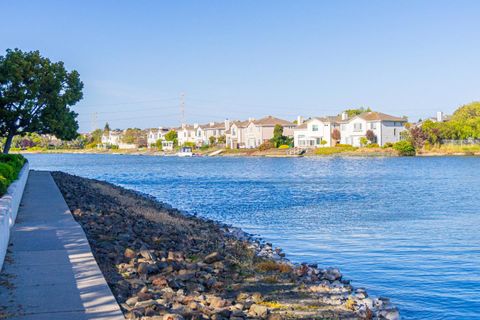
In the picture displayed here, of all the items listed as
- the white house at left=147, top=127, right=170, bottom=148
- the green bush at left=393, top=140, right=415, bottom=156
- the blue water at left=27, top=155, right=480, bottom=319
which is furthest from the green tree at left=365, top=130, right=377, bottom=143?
the white house at left=147, top=127, right=170, bottom=148

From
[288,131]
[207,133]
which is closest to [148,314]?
[288,131]

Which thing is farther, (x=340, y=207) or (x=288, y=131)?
(x=288, y=131)

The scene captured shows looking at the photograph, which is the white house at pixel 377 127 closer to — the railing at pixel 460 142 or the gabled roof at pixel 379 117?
the gabled roof at pixel 379 117

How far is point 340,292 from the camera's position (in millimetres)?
12844

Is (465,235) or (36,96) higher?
(36,96)

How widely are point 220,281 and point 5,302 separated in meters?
4.68

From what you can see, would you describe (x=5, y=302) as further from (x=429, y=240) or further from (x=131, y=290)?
(x=429, y=240)

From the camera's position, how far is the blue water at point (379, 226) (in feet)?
46.6

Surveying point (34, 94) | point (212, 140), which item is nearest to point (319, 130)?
point (212, 140)

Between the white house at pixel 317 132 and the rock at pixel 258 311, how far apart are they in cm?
10118

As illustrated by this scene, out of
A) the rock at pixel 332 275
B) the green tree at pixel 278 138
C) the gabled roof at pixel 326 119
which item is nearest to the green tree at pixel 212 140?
the green tree at pixel 278 138

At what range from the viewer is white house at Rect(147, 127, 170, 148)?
179 meters

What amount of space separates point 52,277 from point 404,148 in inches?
3639

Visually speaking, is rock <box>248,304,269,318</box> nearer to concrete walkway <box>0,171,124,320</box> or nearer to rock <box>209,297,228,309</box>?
rock <box>209,297,228,309</box>
